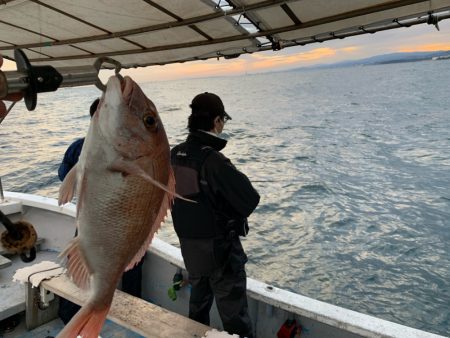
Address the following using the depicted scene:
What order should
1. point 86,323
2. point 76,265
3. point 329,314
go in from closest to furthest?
point 86,323 → point 76,265 → point 329,314

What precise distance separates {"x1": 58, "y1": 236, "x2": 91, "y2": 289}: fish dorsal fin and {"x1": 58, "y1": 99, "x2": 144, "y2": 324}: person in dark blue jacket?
2.60 m

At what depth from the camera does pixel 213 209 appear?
10.7ft

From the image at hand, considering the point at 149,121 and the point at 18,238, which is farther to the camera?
the point at 18,238

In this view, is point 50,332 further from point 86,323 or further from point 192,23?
point 192,23

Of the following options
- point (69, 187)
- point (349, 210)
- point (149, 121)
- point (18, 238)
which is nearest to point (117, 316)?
point (18, 238)

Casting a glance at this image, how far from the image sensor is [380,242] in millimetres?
10039

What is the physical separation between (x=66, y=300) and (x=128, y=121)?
385 cm

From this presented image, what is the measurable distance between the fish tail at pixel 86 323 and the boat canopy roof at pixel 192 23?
3160 mm

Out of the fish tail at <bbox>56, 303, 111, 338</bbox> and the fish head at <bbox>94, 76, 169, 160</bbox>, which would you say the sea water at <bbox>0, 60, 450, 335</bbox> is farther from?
the fish tail at <bbox>56, 303, 111, 338</bbox>

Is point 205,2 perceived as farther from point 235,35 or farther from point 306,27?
point 306,27

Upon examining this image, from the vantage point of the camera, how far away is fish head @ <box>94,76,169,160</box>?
5.08 ft

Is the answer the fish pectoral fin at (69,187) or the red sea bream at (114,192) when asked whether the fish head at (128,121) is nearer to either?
the red sea bream at (114,192)

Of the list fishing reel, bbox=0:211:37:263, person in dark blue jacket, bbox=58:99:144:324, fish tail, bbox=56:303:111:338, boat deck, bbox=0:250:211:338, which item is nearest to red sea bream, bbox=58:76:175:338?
fish tail, bbox=56:303:111:338

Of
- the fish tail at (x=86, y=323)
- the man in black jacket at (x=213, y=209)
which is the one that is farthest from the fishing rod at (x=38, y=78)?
the man in black jacket at (x=213, y=209)
